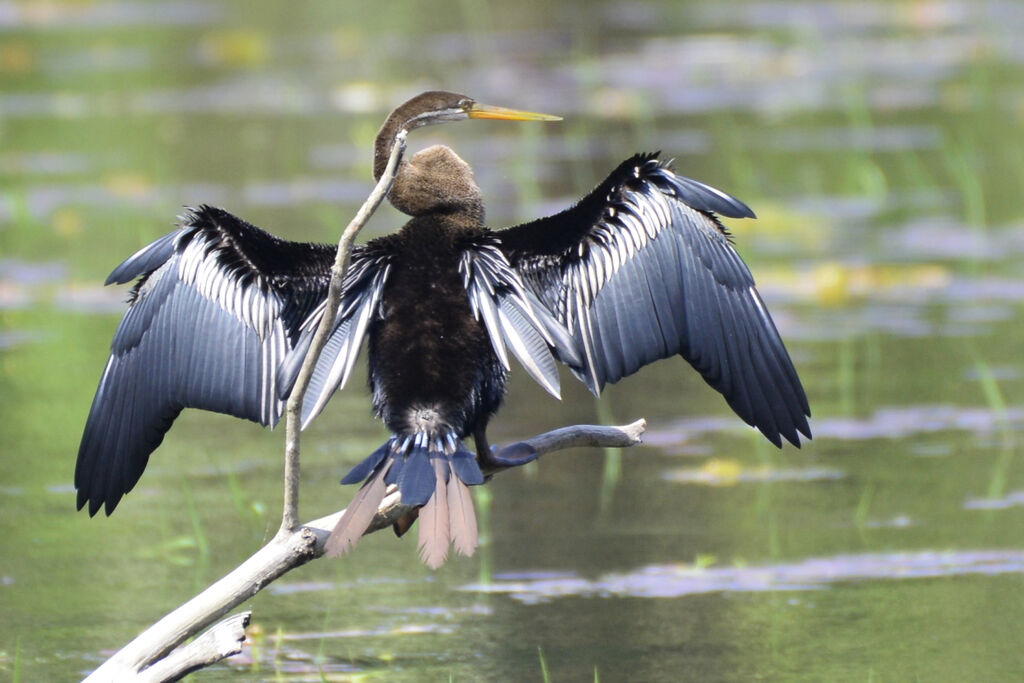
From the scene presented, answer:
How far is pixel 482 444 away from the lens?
14.6ft

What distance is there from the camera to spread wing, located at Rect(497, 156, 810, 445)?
4371mm

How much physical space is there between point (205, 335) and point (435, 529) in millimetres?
913

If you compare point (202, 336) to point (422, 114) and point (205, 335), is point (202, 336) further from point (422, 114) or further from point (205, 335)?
point (422, 114)

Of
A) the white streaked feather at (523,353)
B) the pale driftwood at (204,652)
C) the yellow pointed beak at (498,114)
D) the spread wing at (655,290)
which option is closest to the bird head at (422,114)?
the yellow pointed beak at (498,114)

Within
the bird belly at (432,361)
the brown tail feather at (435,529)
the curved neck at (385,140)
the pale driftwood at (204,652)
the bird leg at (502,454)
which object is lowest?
the pale driftwood at (204,652)

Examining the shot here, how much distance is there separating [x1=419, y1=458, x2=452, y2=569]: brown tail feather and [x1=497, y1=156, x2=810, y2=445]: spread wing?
0.65 m

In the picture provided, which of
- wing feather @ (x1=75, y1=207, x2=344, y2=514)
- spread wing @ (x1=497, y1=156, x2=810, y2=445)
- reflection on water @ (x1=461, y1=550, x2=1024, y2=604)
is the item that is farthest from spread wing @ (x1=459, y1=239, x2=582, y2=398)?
reflection on water @ (x1=461, y1=550, x2=1024, y2=604)

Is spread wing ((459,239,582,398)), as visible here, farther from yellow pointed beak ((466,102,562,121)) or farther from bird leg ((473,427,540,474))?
yellow pointed beak ((466,102,562,121))

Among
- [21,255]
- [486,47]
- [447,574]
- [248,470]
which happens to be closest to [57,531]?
[248,470]

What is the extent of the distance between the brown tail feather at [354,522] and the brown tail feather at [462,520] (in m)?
0.15

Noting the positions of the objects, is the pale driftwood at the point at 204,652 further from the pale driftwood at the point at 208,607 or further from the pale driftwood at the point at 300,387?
the pale driftwood at the point at 300,387

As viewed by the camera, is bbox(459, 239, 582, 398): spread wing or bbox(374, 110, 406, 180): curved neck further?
bbox(374, 110, 406, 180): curved neck

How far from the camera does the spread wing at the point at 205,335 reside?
430cm

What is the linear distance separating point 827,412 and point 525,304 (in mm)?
3066
